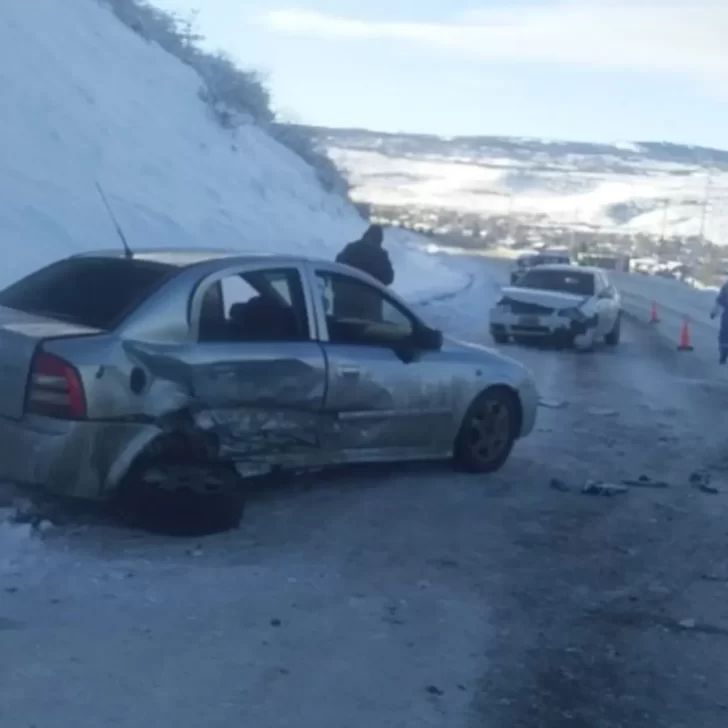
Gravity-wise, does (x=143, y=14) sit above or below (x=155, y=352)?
above

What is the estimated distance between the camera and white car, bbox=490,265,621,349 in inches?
941

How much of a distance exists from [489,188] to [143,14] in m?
94.0

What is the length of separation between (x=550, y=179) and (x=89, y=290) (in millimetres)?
126766

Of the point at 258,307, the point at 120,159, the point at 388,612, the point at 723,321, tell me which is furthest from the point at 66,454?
the point at 120,159

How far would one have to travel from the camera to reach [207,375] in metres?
8.34

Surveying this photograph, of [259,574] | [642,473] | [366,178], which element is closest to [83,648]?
[259,574]

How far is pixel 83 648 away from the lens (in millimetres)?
6098

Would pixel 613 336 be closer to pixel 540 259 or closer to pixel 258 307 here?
pixel 258 307

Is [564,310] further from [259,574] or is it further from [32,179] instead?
[259,574]

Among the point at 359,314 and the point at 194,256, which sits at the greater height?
the point at 194,256

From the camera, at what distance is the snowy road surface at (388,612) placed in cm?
564

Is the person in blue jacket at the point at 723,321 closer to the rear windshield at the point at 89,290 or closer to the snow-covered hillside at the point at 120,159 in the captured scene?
the snow-covered hillside at the point at 120,159

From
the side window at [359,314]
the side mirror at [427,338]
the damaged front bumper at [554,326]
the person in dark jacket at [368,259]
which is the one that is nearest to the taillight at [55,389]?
the side window at [359,314]

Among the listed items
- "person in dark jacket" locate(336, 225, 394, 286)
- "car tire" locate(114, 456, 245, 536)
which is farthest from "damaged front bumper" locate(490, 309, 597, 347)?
"car tire" locate(114, 456, 245, 536)
